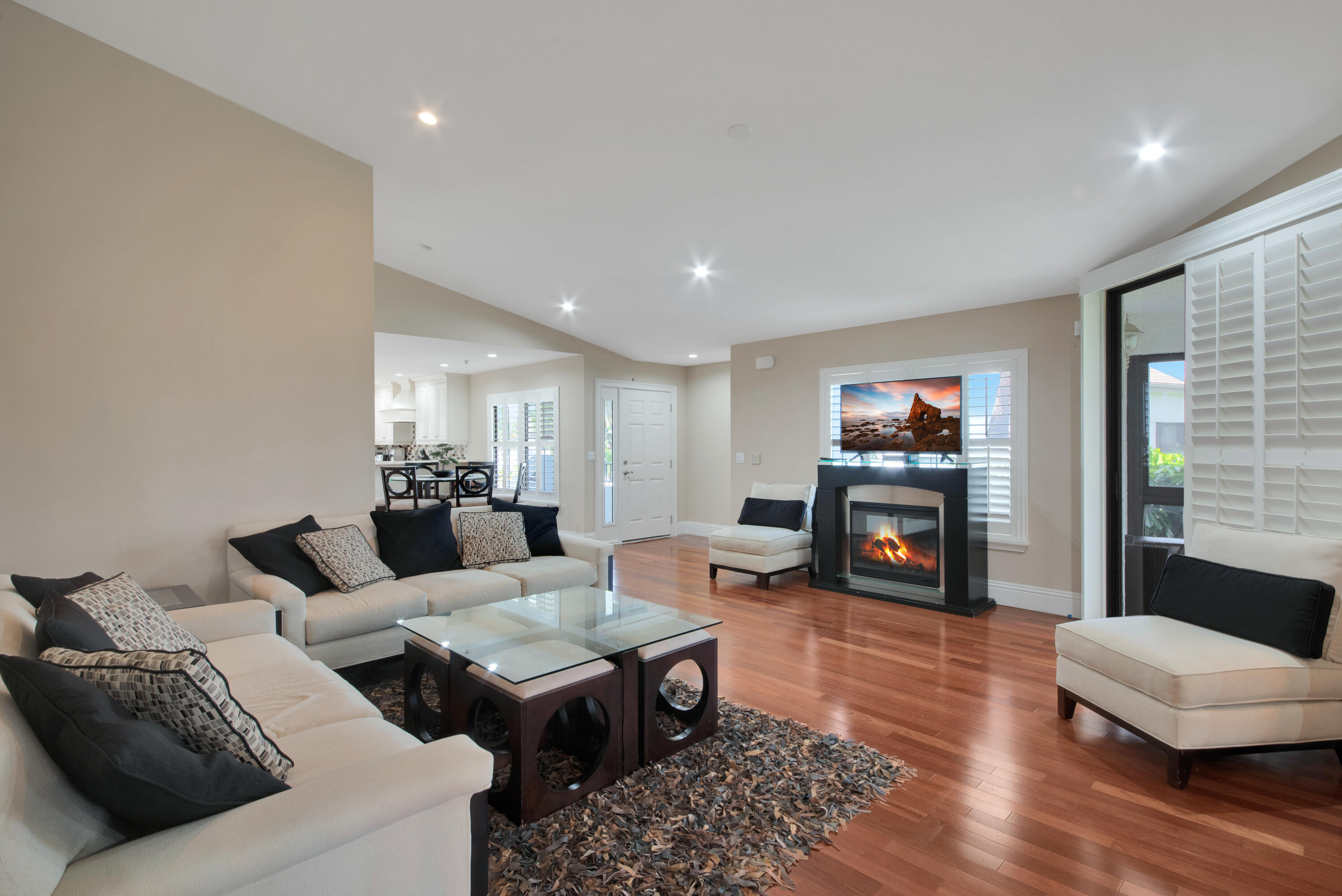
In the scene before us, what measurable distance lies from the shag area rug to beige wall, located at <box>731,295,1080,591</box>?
121 inches

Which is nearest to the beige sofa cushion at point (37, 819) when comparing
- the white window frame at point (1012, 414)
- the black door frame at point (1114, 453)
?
the black door frame at point (1114, 453)

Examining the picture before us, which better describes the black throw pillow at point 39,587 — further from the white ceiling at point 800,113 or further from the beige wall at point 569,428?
the beige wall at point 569,428

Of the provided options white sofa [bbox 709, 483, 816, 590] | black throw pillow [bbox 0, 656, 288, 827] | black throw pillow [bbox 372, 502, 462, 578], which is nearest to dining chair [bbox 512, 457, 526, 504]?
white sofa [bbox 709, 483, 816, 590]

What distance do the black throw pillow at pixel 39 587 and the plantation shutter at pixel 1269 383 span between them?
4.77 meters

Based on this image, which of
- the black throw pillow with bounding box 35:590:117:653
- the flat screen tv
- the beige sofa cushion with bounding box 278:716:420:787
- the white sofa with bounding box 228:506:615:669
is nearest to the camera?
the black throw pillow with bounding box 35:590:117:653

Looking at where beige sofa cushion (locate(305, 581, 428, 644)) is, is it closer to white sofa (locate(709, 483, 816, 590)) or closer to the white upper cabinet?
white sofa (locate(709, 483, 816, 590))

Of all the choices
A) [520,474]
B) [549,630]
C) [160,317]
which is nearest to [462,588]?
[549,630]

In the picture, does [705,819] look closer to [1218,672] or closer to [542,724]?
[542,724]

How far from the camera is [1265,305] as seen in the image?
9.23 feet

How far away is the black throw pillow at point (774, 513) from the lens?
5.95m

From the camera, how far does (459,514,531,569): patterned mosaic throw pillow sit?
409cm

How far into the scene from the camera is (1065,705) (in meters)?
2.87

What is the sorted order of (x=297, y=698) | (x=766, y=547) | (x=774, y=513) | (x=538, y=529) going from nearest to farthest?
1. (x=297, y=698)
2. (x=538, y=529)
3. (x=766, y=547)
4. (x=774, y=513)

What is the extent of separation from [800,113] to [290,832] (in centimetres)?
314
